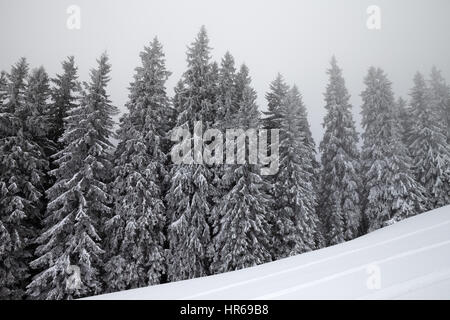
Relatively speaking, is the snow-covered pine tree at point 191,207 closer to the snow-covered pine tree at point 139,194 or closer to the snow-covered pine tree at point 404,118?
the snow-covered pine tree at point 139,194

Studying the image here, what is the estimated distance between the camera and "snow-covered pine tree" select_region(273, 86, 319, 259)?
16453mm

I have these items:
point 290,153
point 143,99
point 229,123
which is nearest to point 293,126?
point 290,153

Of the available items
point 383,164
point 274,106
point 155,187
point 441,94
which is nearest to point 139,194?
point 155,187

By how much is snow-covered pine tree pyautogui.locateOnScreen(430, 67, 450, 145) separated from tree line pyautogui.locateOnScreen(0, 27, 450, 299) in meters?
6.19

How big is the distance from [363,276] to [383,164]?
57.6ft

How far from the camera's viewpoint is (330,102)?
22688mm

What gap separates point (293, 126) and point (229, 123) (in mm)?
4979

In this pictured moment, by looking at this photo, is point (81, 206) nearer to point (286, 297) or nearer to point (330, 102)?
point (286, 297)

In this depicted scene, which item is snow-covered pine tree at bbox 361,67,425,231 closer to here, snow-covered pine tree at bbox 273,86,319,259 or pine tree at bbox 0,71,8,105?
snow-covered pine tree at bbox 273,86,319,259

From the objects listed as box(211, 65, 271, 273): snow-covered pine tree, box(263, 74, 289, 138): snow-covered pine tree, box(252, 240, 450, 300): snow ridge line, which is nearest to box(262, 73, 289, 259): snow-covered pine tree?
box(263, 74, 289, 138): snow-covered pine tree

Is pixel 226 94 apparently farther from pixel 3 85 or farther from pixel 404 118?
pixel 404 118

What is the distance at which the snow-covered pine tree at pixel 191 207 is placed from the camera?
14.8 metres

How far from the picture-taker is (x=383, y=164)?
1928cm

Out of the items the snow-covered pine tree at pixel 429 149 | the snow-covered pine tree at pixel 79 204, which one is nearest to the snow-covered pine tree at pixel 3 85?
the snow-covered pine tree at pixel 79 204
